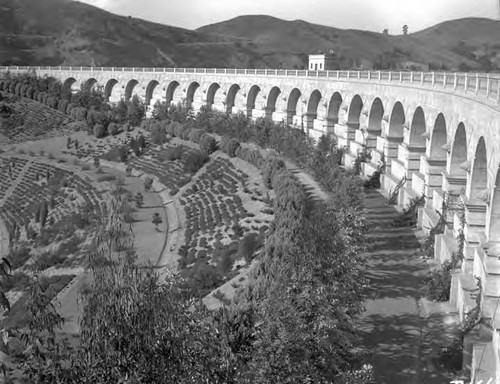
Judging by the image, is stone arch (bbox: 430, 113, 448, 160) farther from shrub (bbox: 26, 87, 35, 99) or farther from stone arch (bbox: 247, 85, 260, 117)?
shrub (bbox: 26, 87, 35, 99)

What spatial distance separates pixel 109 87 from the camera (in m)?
84.8

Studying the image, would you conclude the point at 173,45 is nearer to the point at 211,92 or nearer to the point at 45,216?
the point at 211,92

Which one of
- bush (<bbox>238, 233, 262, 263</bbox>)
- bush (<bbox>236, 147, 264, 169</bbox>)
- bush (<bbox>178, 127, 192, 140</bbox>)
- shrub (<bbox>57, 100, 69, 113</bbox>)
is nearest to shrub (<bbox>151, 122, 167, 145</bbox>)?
bush (<bbox>178, 127, 192, 140</bbox>)

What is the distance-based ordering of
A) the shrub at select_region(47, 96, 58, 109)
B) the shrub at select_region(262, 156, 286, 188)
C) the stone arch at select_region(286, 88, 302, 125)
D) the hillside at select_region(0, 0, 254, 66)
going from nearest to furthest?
the shrub at select_region(262, 156, 286, 188), the stone arch at select_region(286, 88, 302, 125), the shrub at select_region(47, 96, 58, 109), the hillside at select_region(0, 0, 254, 66)

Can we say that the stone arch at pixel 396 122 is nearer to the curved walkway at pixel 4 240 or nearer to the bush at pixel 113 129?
the curved walkway at pixel 4 240

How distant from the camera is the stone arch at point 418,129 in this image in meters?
31.3

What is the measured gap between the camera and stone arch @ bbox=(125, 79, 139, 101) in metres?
81.5

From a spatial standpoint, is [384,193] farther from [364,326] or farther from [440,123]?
[364,326]

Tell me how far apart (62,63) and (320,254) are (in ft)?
449

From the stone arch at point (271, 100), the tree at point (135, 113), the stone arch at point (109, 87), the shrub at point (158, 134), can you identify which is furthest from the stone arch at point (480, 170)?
the stone arch at point (109, 87)

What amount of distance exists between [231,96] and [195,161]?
1371 cm

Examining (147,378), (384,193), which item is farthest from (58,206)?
(147,378)

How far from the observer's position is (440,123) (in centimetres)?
2772

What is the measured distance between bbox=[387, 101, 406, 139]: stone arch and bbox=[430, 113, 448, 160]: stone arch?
274 inches
